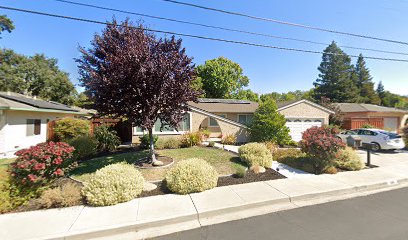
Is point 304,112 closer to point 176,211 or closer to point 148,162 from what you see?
point 148,162

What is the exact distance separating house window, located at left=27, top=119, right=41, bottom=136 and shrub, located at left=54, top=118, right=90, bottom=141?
1659 millimetres

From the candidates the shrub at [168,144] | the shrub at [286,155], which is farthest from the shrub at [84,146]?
the shrub at [286,155]

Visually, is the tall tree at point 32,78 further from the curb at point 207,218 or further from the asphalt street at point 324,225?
the asphalt street at point 324,225

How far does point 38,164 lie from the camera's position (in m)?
5.21

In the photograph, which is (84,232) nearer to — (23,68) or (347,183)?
(347,183)

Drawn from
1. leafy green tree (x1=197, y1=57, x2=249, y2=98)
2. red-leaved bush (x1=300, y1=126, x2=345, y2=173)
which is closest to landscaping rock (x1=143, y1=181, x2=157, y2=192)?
red-leaved bush (x1=300, y1=126, x2=345, y2=173)

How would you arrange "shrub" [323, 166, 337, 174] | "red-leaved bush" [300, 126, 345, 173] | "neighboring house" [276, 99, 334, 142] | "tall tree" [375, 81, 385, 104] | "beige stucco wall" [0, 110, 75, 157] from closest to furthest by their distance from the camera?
"shrub" [323, 166, 337, 174], "red-leaved bush" [300, 126, 345, 173], "beige stucco wall" [0, 110, 75, 157], "neighboring house" [276, 99, 334, 142], "tall tree" [375, 81, 385, 104]

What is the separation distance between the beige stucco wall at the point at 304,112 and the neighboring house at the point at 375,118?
5.65 m

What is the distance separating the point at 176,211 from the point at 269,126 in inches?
433

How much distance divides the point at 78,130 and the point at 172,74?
33.5 feet

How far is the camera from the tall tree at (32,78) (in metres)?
27.6

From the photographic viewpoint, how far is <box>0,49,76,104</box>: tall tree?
90.5 feet

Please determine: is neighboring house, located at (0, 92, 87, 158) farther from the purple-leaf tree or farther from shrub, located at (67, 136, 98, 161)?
the purple-leaf tree

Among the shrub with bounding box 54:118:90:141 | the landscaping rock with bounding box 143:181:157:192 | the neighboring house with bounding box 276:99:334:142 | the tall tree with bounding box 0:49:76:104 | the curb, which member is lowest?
the curb
